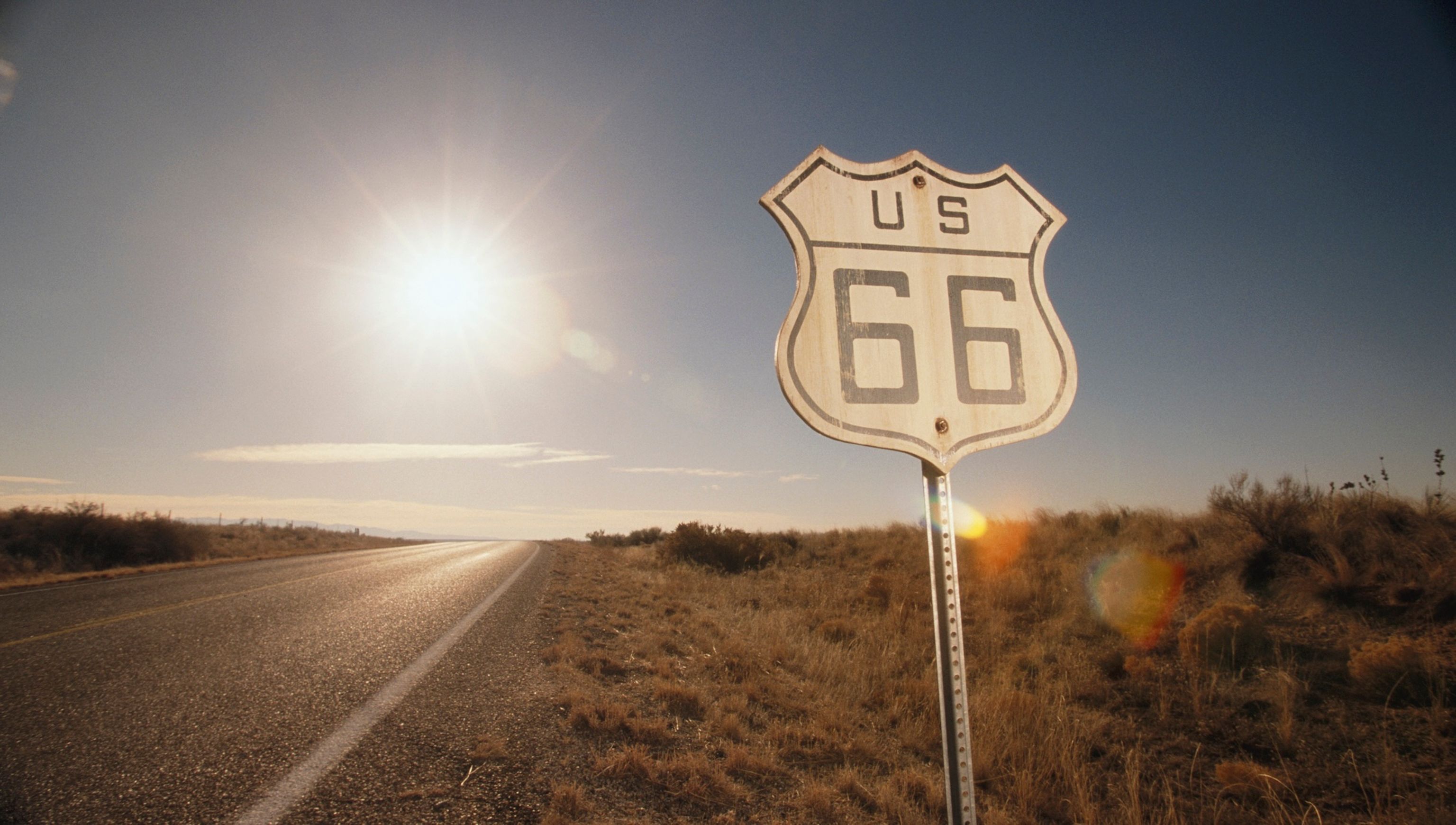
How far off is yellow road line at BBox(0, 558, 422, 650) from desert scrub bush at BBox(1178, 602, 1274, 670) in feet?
34.5

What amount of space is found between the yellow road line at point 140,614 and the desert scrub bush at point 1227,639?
10503 mm

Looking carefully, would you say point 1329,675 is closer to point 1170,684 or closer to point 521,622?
point 1170,684

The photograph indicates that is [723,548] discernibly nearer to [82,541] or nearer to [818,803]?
[818,803]

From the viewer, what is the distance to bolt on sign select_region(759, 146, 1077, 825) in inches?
66.7

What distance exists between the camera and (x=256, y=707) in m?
4.19

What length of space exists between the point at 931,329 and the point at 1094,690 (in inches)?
195

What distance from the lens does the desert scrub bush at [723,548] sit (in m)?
Answer: 16.6

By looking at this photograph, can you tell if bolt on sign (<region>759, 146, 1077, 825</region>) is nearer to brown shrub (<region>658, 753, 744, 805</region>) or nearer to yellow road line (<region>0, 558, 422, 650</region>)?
brown shrub (<region>658, 753, 744, 805</region>)

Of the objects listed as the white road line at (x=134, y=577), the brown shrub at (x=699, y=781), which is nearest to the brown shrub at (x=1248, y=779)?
the brown shrub at (x=699, y=781)

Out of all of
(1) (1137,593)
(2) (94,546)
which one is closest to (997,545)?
(1) (1137,593)

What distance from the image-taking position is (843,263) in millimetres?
1788

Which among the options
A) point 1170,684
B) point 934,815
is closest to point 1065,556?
point 1170,684

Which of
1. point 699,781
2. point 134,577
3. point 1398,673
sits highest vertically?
point 134,577

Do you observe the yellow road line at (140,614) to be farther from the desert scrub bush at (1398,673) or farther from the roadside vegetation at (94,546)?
the desert scrub bush at (1398,673)
